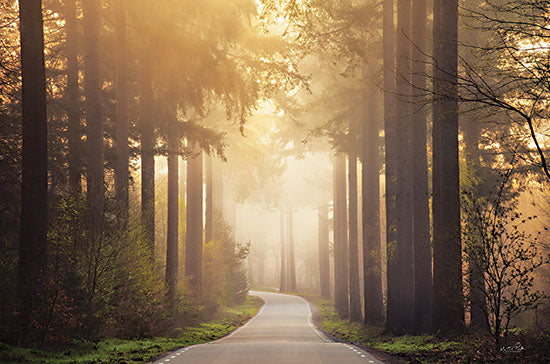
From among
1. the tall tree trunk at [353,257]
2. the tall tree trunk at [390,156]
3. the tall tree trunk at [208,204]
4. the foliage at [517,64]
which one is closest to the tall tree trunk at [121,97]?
the tall tree trunk at [390,156]

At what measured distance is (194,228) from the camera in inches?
1416

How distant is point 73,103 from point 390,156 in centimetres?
1157

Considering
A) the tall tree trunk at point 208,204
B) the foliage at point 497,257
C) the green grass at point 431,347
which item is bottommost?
the green grass at point 431,347

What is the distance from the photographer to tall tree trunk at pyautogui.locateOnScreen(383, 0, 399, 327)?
22.2m

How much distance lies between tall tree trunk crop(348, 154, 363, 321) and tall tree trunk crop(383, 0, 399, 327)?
9.85 m

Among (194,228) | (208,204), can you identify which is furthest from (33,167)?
(208,204)

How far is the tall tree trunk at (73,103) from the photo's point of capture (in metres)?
21.8

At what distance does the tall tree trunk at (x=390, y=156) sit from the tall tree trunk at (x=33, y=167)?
12.1 metres

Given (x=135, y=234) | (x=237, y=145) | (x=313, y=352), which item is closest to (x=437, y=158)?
(x=313, y=352)

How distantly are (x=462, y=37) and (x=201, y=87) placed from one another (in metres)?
11.1

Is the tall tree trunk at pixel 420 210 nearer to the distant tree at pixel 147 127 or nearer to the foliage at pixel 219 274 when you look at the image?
the distant tree at pixel 147 127

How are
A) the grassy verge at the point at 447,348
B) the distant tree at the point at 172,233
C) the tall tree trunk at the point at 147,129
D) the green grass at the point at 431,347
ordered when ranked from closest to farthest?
the grassy verge at the point at 447,348 → the green grass at the point at 431,347 → the tall tree trunk at the point at 147,129 → the distant tree at the point at 172,233

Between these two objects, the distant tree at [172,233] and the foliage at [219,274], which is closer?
the distant tree at [172,233]

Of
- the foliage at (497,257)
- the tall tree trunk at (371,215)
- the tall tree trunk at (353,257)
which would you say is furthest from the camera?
the tall tree trunk at (353,257)
